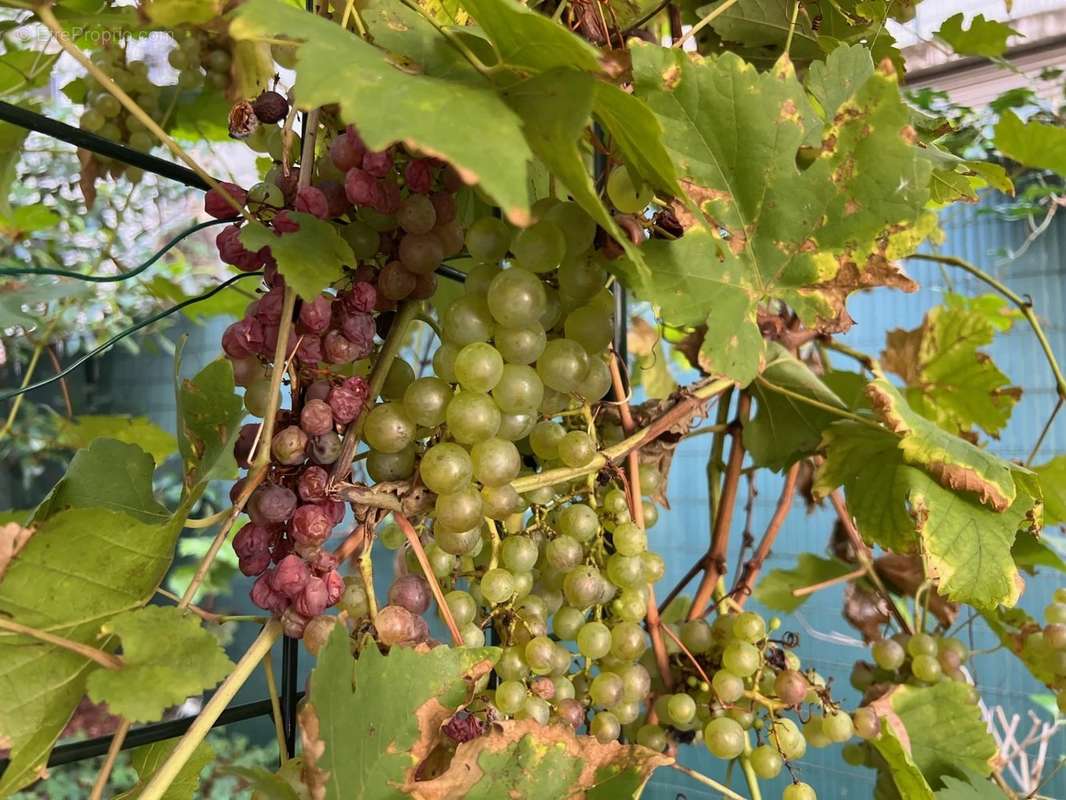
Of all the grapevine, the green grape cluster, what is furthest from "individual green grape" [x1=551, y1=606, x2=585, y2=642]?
the green grape cluster

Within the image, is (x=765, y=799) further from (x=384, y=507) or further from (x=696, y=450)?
(x=384, y=507)

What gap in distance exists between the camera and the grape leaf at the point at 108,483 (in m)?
0.35

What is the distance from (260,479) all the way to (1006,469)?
0.39m

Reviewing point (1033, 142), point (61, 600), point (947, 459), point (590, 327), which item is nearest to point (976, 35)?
point (1033, 142)

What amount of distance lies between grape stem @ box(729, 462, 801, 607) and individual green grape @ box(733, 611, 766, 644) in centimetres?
7

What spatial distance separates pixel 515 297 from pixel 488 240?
0.12 feet

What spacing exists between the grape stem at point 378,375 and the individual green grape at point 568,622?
6.5 inches

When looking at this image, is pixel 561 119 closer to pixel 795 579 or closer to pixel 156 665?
pixel 156 665

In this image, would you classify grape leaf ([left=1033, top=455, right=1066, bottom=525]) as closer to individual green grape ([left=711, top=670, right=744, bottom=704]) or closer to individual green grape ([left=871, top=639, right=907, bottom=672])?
individual green grape ([left=871, top=639, right=907, bottom=672])

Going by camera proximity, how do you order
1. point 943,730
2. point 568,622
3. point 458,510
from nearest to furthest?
1. point 458,510
2. point 568,622
3. point 943,730

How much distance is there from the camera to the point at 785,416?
0.59 m

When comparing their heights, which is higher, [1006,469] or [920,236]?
[920,236]

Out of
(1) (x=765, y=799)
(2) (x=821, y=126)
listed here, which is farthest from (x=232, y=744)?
(2) (x=821, y=126)

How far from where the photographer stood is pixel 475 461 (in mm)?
337
